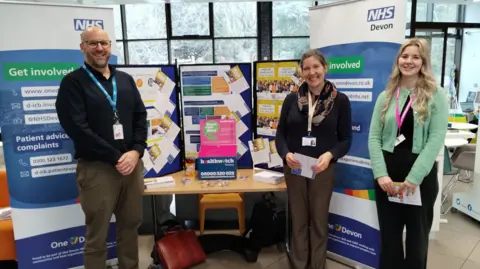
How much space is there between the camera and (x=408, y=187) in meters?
1.83

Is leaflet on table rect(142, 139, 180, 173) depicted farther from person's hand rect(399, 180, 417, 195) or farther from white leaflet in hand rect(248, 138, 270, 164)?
person's hand rect(399, 180, 417, 195)

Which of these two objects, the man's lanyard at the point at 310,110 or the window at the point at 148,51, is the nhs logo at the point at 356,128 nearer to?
the man's lanyard at the point at 310,110

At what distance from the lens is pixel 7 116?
90.5 inches

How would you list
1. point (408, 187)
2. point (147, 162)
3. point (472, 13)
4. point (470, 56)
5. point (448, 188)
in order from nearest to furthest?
point (408, 187)
point (147, 162)
point (448, 188)
point (470, 56)
point (472, 13)

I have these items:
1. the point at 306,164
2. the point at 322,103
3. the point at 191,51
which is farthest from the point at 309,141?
the point at 191,51

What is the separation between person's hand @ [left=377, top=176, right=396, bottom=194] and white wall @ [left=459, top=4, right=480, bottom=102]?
7288 mm

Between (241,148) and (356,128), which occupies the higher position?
(356,128)

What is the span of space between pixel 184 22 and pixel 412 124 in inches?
278

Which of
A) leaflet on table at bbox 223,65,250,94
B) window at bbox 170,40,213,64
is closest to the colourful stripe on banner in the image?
leaflet on table at bbox 223,65,250,94

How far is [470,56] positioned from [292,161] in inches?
294

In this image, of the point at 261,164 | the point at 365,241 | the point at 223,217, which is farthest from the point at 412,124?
the point at 223,217

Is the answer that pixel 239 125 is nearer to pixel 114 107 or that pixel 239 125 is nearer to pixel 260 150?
pixel 260 150

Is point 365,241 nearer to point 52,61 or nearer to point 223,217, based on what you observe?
point 223,217

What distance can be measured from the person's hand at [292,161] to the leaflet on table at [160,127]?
1.07 metres
